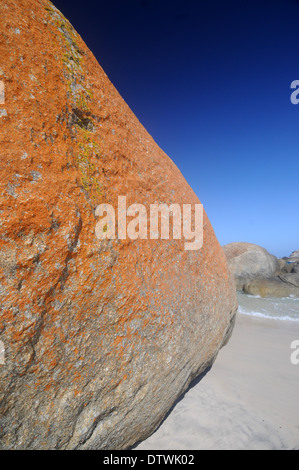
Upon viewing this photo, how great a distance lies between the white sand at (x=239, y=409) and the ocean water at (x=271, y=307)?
3.78 meters

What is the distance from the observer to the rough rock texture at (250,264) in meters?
13.1

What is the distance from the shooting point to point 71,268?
1600 millimetres

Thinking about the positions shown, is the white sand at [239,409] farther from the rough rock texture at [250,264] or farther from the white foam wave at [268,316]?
the rough rock texture at [250,264]

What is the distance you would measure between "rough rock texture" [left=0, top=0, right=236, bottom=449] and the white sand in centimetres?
43

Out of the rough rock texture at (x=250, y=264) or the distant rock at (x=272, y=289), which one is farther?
the rough rock texture at (x=250, y=264)

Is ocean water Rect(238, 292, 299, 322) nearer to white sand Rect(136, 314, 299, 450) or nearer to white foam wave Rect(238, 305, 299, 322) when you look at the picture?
white foam wave Rect(238, 305, 299, 322)

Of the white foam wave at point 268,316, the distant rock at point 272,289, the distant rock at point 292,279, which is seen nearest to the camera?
the white foam wave at point 268,316

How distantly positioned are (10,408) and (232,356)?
136 inches

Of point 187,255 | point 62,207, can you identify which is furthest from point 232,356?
point 62,207

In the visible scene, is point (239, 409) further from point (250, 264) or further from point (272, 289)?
point (250, 264)

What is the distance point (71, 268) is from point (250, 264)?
13.1 metres

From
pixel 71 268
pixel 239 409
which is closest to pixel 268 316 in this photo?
pixel 239 409

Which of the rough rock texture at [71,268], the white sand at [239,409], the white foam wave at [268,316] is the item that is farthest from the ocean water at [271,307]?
the rough rock texture at [71,268]
